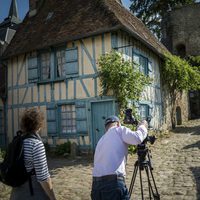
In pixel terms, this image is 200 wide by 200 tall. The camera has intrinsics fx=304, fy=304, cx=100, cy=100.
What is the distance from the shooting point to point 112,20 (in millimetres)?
10656

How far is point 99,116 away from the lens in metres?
10.8

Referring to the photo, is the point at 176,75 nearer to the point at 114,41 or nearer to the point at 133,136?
the point at 114,41

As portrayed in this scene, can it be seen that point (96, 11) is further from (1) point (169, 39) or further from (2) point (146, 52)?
(1) point (169, 39)

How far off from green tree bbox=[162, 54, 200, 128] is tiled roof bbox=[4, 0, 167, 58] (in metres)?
1.78

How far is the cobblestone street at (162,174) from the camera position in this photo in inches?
220

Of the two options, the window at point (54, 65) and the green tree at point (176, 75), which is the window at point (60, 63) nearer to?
the window at point (54, 65)

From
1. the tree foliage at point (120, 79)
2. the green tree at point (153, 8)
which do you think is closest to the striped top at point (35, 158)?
the tree foliage at point (120, 79)

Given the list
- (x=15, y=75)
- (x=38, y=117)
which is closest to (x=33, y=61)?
(x=15, y=75)

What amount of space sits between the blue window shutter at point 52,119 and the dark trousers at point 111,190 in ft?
29.4

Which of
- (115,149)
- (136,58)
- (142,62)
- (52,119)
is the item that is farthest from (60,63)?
(115,149)

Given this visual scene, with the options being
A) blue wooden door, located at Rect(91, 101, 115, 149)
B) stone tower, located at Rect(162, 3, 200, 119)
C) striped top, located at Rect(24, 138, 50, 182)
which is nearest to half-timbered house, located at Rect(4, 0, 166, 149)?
blue wooden door, located at Rect(91, 101, 115, 149)

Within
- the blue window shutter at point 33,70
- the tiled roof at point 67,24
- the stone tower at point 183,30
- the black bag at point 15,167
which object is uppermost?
the stone tower at point 183,30

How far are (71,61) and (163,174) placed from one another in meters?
6.00

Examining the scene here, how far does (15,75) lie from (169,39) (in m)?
18.4
